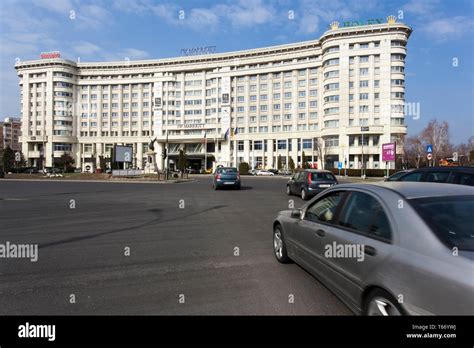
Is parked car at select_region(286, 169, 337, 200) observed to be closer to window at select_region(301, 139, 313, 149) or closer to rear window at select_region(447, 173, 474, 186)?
rear window at select_region(447, 173, 474, 186)

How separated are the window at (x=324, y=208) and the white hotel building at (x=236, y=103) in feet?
223

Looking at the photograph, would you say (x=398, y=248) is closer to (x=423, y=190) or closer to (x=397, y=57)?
(x=423, y=190)

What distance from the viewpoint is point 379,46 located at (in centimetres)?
7044

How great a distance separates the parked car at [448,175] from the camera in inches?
321

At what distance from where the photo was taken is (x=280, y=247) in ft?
17.2

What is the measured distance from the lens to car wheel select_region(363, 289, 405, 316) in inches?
96.5

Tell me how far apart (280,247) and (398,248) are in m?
2.82

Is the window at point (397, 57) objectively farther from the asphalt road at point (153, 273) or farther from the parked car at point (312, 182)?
the asphalt road at point (153, 273)

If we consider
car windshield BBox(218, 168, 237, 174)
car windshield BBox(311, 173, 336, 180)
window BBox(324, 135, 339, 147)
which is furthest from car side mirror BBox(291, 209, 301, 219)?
window BBox(324, 135, 339, 147)

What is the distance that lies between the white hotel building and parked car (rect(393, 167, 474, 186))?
200 ft

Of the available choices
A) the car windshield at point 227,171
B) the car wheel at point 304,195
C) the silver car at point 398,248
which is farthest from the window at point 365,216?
the car windshield at point 227,171

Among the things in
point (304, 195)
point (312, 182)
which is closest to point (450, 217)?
point (312, 182)
